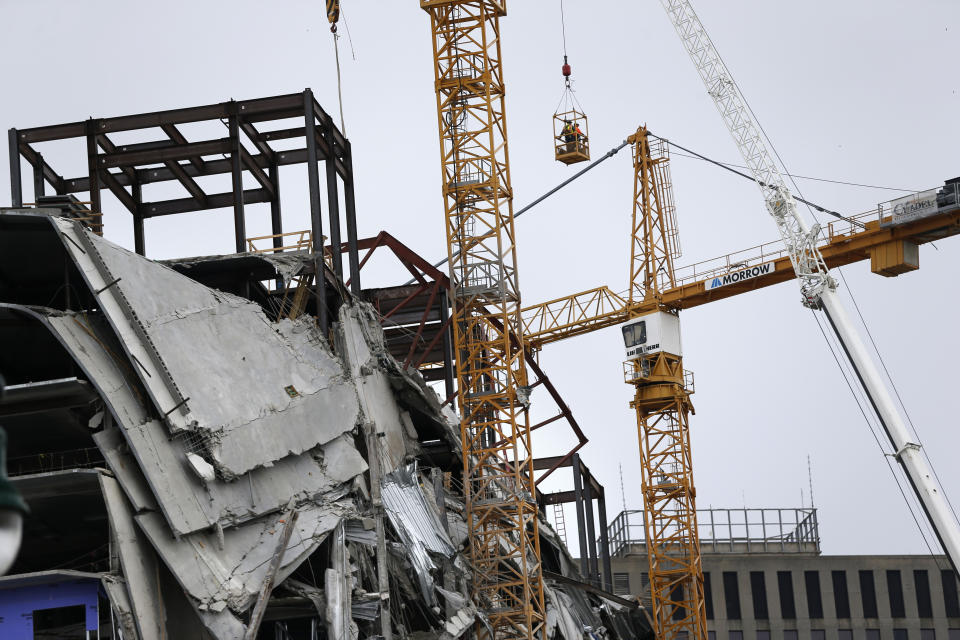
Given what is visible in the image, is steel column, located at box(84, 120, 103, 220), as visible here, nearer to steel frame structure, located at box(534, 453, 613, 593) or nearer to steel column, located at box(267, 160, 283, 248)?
steel column, located at box(267, 160, 283, 248)

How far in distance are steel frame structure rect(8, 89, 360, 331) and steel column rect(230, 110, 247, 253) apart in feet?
0.12

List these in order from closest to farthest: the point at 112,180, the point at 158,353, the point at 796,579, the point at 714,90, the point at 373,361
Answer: the point at 158,353
the point at 373,361
the point at 112,180
the point at 714,90
the point at 796,579

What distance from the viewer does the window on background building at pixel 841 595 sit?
96.7 m

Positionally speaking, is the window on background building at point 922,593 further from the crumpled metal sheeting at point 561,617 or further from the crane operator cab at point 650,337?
the crumpled metal sheeting at point 561,617

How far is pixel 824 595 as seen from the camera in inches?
3807

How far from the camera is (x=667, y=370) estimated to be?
74.9 metres

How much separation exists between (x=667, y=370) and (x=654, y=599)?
39.2ft

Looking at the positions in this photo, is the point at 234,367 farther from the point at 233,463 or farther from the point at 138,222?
the point at 138,222

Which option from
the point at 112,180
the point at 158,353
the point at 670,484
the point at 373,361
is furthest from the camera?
the point at 670,484

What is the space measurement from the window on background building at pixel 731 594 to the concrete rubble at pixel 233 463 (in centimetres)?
5242

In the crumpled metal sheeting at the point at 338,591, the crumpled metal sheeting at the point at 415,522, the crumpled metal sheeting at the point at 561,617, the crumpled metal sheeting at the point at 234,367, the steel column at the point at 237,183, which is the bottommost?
the crumpled metal sheeting at the point at 561,617

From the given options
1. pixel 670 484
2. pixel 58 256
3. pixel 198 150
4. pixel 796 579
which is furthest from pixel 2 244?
pixel 796 579

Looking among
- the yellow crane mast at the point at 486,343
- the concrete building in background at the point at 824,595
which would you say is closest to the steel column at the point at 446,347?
the yellow crane mast at the point at 486,343

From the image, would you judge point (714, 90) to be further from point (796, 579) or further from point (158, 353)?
point (158, 353)
